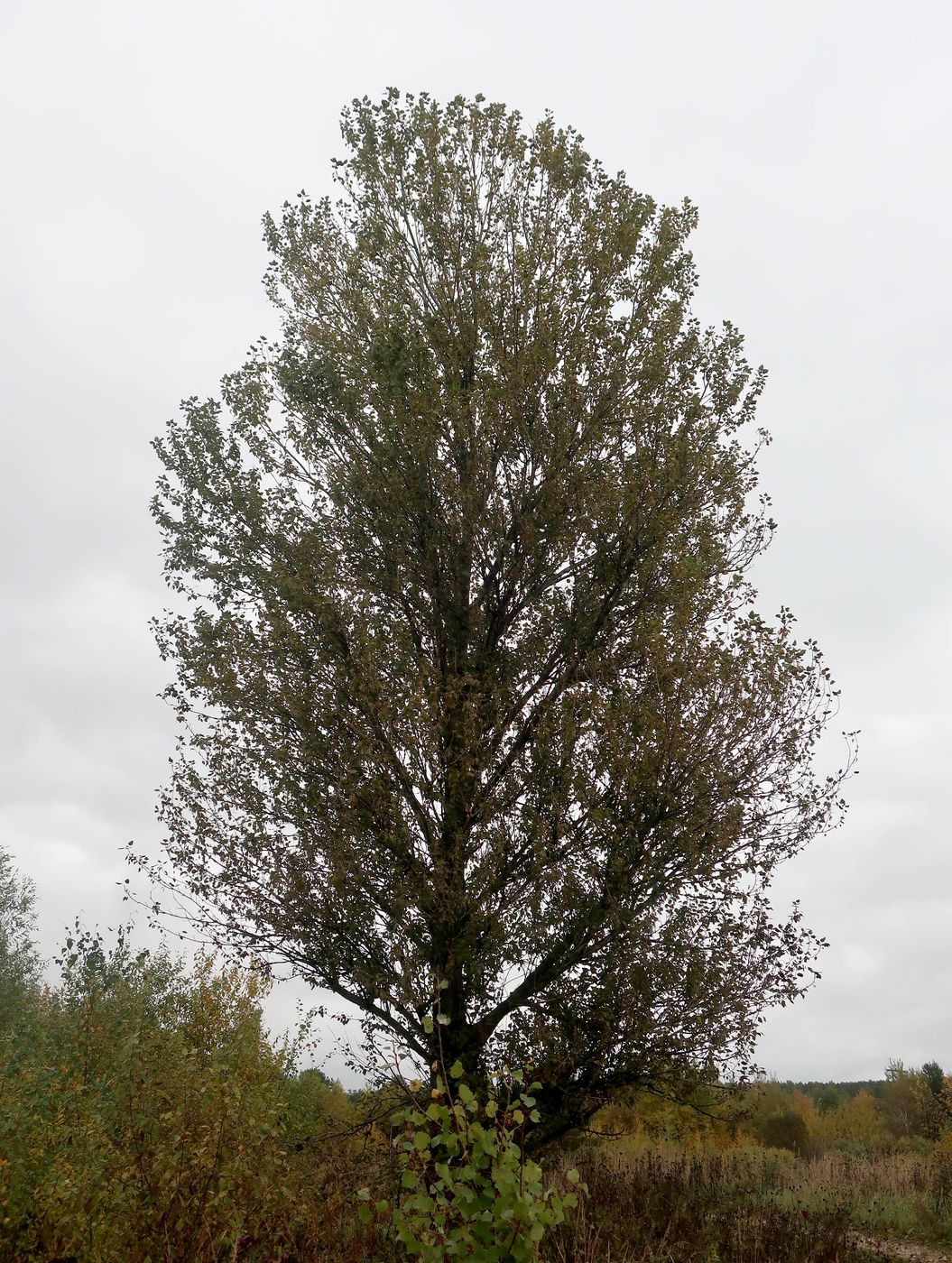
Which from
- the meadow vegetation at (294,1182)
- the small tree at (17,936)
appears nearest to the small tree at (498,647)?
the meadow vegetation at (294,1182)

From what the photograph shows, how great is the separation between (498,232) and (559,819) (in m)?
7.53

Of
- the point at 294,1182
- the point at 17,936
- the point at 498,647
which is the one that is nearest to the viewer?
the point at 294,1182

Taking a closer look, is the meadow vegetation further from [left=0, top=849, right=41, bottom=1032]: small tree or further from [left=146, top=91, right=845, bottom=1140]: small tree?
[left=0, top=849, right=41, bottom=1032]: small tree

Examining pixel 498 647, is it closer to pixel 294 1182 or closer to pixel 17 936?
pixel 294 1182

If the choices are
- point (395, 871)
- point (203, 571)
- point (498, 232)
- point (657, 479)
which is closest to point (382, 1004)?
point (395, 871)

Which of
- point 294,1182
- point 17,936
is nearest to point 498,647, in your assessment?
point 294,1182

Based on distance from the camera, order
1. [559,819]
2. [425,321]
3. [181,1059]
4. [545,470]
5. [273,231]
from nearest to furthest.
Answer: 1. [181,1059]
2. [559,819]
3. [545,470]
4. [425,321]
5. [273,231]

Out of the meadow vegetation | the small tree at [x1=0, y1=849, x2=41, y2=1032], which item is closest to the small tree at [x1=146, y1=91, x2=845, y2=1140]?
the meadow vegetation

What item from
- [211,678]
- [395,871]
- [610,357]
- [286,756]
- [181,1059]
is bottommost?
[181,1059]

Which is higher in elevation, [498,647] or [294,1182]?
[498,647]

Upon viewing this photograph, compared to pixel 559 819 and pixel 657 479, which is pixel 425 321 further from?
pixel 559 819

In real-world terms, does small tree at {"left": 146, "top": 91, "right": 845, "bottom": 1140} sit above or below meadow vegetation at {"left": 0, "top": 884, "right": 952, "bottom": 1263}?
Answer: above

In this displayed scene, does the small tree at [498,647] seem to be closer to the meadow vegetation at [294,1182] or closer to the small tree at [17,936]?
the meadow vegetation at [294,1182]

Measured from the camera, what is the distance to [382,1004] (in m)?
9.34
